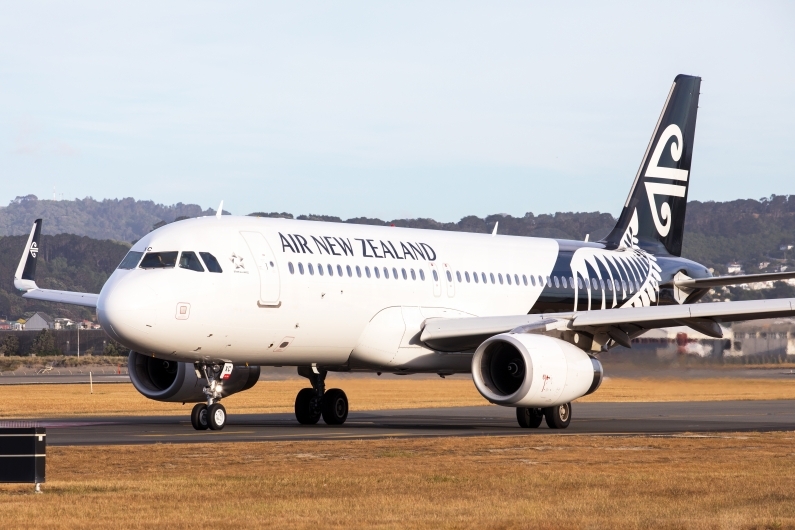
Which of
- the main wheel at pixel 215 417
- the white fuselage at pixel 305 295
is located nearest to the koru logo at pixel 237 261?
the white fuselage at pixel 305 295

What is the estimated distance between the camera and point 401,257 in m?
28.9

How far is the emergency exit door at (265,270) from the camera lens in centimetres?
2544

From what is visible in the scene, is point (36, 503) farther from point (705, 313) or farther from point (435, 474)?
point (705, 313)

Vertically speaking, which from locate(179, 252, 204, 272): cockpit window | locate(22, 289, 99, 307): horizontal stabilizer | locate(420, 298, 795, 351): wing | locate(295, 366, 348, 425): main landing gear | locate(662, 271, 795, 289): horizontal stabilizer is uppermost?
locate(179, 252, 204, 272): cockpit window

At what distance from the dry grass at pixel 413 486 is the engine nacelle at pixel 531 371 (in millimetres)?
3919

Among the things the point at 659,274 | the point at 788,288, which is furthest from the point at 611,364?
the point at 788,288

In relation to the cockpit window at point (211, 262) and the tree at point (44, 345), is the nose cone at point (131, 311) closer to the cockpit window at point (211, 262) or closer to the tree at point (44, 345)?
the cockpit window at point (211, 262)

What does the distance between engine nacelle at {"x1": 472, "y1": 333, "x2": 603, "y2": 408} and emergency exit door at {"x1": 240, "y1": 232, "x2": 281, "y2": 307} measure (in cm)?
438

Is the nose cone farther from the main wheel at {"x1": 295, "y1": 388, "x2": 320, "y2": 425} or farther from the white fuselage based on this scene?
the main wheel at {"x1": 295, "y1": 388, "x2": 320, "y2": 425}

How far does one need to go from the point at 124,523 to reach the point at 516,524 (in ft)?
12.9

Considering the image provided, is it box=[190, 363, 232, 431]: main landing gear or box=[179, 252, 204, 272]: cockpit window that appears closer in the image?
box=[179, 252, 204, 272]: cockpit window

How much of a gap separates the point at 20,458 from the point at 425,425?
14.9 metres

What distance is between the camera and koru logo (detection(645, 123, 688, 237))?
3759cm

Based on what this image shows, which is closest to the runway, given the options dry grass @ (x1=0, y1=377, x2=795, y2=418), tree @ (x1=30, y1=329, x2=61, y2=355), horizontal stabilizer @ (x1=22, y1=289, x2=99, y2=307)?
dry grass @ (x1=0, y1=377, x2=795, y2=418)
